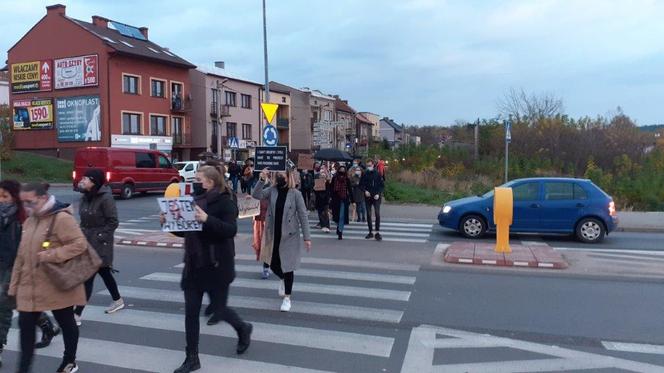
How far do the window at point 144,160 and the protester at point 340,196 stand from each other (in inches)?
586

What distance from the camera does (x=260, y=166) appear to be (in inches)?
440

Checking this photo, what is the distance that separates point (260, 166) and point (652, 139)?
3431 cm

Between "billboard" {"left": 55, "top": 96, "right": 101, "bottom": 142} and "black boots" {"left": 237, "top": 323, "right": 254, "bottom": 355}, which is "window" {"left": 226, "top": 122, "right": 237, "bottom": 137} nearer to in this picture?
"billboard" {"left": 55, "top": 96, "right": 101, "bottom": 142}

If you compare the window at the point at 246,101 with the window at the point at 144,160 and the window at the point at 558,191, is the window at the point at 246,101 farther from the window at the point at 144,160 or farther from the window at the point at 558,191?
the window at the point at 558,191

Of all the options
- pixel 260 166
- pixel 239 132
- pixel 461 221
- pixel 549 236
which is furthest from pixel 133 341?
pixel 239 132

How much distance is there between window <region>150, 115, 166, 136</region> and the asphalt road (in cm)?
3916

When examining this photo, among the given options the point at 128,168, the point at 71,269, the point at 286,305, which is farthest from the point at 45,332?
the point at 128,168

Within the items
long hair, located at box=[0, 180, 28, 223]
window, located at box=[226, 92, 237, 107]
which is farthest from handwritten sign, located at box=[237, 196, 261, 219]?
window, located at box=[226, 92, 237, 107]

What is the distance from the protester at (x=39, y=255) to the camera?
4488mm

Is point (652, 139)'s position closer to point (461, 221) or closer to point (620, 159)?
point (620, 159)

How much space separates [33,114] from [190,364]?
47.3 metres

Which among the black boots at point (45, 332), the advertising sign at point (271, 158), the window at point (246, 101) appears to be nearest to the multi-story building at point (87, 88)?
the window at point (246, 101)

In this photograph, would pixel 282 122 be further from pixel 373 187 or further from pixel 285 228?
pixel 285 228

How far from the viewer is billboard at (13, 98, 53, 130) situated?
149ft
